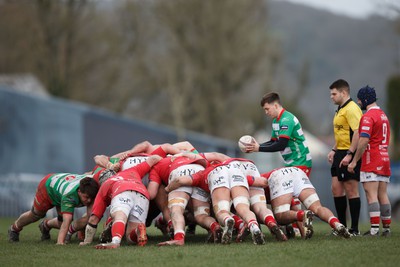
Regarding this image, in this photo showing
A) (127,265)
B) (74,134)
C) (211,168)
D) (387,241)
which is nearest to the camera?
(127,265)

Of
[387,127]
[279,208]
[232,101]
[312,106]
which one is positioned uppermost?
[312,106]

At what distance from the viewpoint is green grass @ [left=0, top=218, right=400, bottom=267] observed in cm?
855

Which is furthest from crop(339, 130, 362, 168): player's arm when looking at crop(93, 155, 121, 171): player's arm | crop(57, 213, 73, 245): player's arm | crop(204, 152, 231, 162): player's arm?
crop(57, 213, 73, 245): player's arm

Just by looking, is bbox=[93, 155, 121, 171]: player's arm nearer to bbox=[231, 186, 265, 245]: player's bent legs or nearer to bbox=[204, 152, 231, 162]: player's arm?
bbox=[204, 152, 231, 162]: player's arm

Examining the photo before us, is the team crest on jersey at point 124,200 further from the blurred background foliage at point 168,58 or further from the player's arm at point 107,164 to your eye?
the blurred background foliage at point 168,58

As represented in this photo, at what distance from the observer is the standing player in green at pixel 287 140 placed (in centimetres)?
1195

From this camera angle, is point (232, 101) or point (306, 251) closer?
point (306, 251)

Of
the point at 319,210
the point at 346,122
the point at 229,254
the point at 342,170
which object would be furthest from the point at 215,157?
the point at 229,254

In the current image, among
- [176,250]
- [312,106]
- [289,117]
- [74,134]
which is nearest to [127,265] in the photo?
[176,250]

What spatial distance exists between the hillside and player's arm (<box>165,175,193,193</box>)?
9142cm

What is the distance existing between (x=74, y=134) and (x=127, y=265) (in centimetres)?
2154

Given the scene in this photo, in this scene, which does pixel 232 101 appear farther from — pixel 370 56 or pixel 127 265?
pixel 370 56

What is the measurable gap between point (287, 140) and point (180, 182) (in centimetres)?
198

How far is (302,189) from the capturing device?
36.1ft
